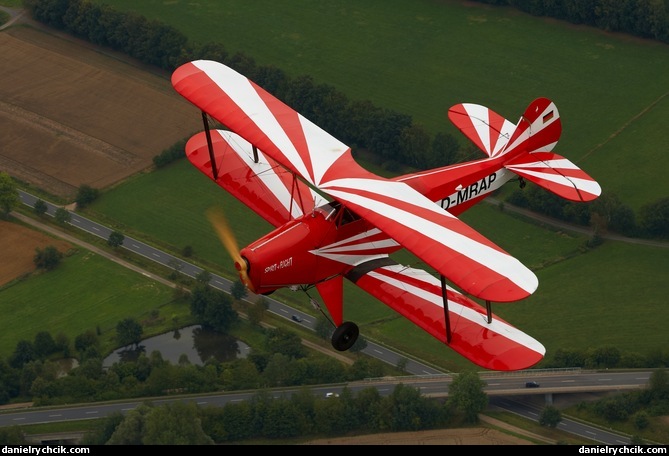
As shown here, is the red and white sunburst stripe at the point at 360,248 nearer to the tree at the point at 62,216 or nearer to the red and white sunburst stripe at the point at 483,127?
the red and white sunburst stripe at the point at 483,127

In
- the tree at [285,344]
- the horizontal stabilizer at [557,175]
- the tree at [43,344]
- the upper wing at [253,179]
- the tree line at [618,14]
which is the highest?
the tree line at [618,14]

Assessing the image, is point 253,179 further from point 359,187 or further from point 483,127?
point 483,127

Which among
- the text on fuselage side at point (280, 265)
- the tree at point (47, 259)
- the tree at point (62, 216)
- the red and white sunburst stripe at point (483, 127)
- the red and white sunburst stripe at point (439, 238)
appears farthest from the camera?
the tree at point (62, 216)

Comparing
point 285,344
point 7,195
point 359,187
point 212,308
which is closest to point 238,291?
point 212,308

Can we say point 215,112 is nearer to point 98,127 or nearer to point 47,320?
point 47,320

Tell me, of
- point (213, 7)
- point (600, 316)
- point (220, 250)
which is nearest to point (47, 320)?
point (220, 250)

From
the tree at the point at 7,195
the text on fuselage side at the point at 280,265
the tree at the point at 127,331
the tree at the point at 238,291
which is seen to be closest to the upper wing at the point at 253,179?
the text on fuselage side at the point at 280,265
